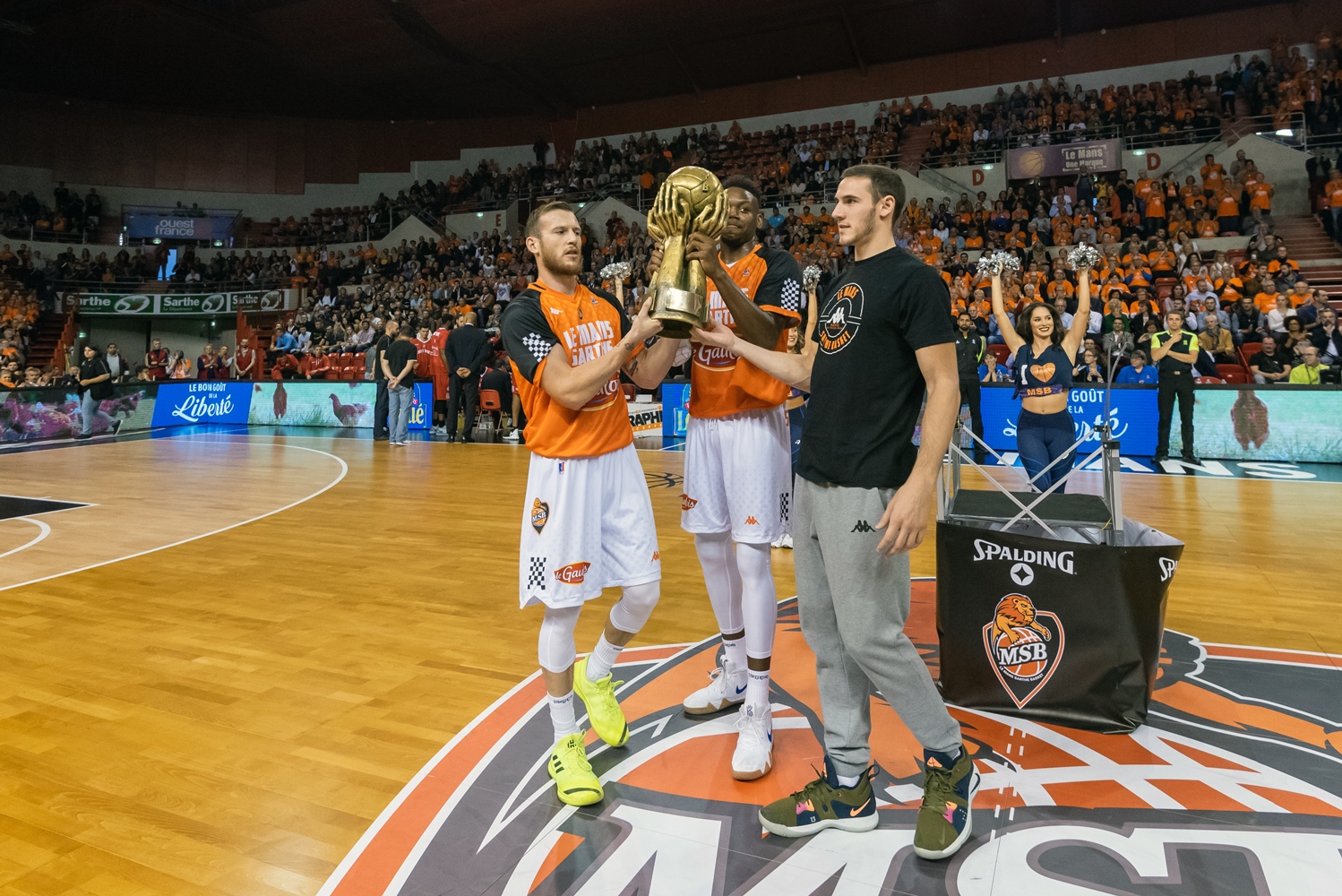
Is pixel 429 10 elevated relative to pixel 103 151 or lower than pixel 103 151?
elevated

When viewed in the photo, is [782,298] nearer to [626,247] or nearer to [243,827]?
[243,827]

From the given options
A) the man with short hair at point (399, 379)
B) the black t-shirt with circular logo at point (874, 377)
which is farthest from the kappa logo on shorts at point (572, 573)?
the man with short hair at point (399, 379)

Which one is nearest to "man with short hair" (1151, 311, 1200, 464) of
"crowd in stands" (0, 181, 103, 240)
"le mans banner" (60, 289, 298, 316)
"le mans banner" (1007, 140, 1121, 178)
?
"le mans banner" (1007, 140, 1121, 178)

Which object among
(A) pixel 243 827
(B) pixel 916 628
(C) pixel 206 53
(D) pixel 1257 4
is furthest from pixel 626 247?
(A) pixel 243 827

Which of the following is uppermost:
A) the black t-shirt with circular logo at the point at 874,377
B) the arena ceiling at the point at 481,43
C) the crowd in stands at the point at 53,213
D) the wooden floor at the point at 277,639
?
the arena ceiling at the point at 481,43

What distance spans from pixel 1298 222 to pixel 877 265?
19.1 metres

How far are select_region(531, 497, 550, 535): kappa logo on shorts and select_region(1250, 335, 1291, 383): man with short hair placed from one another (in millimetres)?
11858

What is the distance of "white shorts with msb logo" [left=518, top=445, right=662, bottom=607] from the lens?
2.62m

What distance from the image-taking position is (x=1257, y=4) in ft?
62.8

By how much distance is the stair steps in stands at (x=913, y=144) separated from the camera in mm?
20922

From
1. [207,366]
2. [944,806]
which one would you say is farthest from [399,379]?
[944,806]

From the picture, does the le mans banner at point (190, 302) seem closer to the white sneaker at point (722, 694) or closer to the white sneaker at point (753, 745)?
the white sneaker at point (722, 694)

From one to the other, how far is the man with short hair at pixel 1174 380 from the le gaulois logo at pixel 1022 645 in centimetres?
848

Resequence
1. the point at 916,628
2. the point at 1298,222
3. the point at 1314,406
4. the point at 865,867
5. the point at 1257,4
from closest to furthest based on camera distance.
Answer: the point at 865,867 → the point at 916,628 → the point at 1314,406 → the point at 1298,222 → the point at 1257,4
